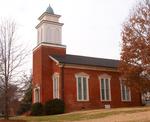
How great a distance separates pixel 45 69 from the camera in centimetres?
2764

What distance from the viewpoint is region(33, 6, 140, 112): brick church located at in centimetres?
2568

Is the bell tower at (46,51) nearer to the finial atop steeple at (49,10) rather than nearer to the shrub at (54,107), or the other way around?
the finial atop steeple at (49,10)

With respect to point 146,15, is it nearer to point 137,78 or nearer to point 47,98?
point 137,78

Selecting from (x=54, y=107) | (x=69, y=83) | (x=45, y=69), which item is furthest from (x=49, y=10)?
(x=54, y=107)

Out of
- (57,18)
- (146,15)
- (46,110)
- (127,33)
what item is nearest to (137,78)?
(127,33)

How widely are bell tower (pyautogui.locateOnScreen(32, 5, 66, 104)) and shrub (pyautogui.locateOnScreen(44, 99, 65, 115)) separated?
267cm

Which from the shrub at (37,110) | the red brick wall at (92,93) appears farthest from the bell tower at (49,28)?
the shrub at (37,110)

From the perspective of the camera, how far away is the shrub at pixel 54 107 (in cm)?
2338

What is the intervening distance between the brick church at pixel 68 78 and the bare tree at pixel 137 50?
3.76 meters

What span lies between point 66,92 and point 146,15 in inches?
506

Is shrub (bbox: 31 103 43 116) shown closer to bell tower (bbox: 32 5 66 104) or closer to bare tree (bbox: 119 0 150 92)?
bell tower (bbox: 32 5 66 104)

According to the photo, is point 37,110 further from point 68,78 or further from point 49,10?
point 49,10

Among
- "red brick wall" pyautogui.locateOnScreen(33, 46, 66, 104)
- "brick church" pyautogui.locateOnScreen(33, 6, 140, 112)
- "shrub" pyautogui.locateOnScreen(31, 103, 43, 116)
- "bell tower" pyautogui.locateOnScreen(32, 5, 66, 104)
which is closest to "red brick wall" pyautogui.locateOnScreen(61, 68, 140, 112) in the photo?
"brick church" pyautogui.locateOnScreen(33, 6, 140, 112)

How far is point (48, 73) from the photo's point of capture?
27688 millimetres
